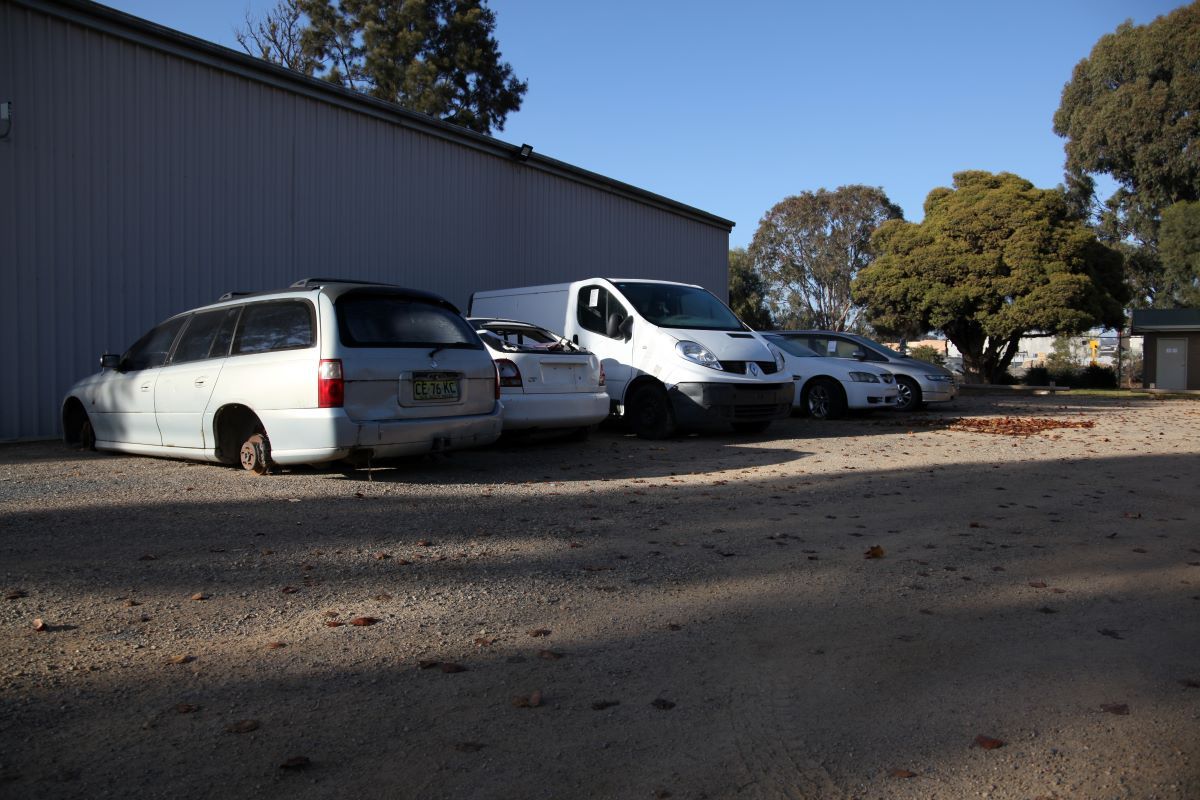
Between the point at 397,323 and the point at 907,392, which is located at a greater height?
the point at 397,323

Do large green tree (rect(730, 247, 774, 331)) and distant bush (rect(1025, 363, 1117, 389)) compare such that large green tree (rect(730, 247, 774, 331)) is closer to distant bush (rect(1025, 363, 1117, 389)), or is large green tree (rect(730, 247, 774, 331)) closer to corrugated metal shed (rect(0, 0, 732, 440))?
distant bush (rect(1025, 363, 1117, 389))

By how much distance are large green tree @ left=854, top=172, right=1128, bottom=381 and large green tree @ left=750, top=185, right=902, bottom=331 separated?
57.7ft

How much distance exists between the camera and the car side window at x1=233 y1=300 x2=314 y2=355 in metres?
7.30

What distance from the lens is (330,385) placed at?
6898 mm

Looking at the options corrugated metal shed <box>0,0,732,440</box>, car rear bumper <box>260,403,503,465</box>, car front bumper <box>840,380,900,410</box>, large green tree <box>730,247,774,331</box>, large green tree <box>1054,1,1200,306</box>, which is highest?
large green tree <box>1054,1,1200,306</box>

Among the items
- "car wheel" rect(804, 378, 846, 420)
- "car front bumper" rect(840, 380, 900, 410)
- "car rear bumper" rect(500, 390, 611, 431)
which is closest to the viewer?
"car rear bumper" rect(500, 390, 611, 431)

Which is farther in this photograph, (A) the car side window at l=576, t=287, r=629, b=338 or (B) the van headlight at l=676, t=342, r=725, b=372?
(A) the car side window at l=576, t=287, r=629, b=338

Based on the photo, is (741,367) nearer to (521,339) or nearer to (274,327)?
(521,339)

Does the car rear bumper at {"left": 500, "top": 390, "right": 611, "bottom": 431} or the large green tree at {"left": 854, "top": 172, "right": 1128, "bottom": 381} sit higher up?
the large green tree at {"left": 854, "top": 172, "right": 1128, "bottom": 381}

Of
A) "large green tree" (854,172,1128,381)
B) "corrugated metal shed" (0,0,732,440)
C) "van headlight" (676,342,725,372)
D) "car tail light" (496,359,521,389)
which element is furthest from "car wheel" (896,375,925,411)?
"large green tree" (854,172,1128,381)

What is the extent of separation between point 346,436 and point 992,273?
2865cm

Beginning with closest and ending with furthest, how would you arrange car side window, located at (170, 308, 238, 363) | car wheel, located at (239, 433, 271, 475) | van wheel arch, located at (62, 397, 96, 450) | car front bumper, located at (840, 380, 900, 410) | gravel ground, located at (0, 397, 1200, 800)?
1. gravel ground, located at (0, 397, 1200, 800)
2. car wheel, located at (239, 433, 271, 475)
3. car side window, located at (170, 308, 238, 363)
4. van wheel arch, located at (62, 397, 96, 450)
5. car front bumper, located at (840, 380, 900, 410)

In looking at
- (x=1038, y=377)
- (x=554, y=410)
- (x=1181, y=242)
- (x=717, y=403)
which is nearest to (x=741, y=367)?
(x=717, y=403)

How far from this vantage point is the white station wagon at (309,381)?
7.04 metres
